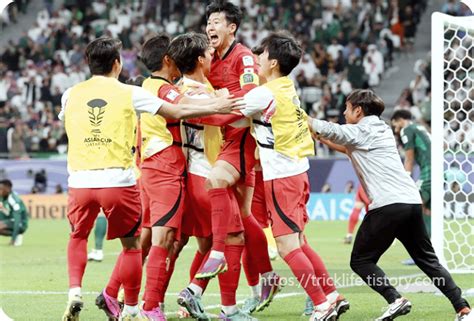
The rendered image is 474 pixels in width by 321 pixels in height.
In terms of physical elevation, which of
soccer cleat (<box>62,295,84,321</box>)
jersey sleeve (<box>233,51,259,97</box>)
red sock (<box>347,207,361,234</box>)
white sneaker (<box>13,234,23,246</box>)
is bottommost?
white sneaker (<box>13,234,23,246</box>)

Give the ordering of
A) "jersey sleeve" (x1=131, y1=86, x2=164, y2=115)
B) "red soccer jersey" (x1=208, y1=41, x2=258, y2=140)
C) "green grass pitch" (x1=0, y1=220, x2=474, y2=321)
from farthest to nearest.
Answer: "green grass pitch" (x1=0, y1=220, x2=474, y2=321) → "red soccer jersey" (x1=208, y1=41, x2=258, y2=140) → "jersey sleeve" (x1=131, y1=86, x2=164, y2=115)

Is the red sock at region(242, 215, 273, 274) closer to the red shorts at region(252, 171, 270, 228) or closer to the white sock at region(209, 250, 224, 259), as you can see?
the red shorts at region(252, 171, 270, 228)

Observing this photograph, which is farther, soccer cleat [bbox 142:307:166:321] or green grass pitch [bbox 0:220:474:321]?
green grass pitch [bbox 0:220:474:321]

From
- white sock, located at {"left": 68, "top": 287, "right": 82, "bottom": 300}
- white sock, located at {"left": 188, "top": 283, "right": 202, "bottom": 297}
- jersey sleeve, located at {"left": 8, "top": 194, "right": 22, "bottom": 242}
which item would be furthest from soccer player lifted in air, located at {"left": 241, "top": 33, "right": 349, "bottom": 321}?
jersey sleeve, located at {"left": 8, "top": 194, "right": 22, "bottom": 242}

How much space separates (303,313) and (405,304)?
3.84 ft

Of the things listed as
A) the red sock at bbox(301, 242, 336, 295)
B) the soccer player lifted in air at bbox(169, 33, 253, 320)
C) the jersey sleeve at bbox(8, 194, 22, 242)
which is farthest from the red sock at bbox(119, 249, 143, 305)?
the jersey sleeve at bbox(8, 194, 22, 242)

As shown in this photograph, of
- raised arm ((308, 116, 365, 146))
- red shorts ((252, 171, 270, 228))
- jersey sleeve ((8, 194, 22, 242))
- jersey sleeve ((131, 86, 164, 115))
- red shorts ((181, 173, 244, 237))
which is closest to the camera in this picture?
jersey sleeve ((131, 86, 164, 115))

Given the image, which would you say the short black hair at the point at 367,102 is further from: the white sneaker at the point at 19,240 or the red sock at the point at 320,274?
the white sneaker at the point at 19,240

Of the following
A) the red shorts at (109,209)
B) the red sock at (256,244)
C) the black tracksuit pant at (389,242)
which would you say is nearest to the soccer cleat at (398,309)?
the black tracksuit pant at (389,242)

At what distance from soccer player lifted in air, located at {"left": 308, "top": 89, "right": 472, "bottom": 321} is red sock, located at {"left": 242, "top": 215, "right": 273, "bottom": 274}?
2.93 feet

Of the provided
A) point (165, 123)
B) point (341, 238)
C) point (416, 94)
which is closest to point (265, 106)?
point (165, 123)

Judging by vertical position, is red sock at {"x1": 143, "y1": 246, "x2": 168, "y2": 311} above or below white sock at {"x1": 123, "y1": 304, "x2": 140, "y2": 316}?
above

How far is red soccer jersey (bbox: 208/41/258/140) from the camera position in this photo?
8.00 meters

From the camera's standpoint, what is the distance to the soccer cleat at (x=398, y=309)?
7324mm
